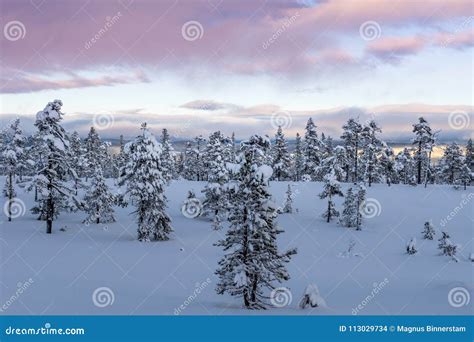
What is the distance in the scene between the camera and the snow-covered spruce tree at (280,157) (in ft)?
246

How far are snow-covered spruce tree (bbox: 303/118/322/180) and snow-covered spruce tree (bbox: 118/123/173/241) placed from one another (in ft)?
129

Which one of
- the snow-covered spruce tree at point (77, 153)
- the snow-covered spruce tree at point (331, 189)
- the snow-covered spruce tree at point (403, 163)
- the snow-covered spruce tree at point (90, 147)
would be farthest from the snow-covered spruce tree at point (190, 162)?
the snow-covered spruce tree at point (331, 189)

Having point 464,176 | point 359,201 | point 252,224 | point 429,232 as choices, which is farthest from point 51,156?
point 464,176

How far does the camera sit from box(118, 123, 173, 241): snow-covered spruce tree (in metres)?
38.6

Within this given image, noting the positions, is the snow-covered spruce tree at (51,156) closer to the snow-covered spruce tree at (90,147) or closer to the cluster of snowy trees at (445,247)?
the cluster of snowy trees at (445,247)

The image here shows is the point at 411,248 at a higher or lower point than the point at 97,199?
lower

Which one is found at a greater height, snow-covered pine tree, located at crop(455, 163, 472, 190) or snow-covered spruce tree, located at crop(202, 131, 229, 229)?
snow-covered pine tree, located at crop(455, 163, 472, 190)

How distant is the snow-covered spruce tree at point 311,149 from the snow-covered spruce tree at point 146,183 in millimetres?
39345

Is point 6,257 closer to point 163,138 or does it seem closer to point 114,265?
point 114,265

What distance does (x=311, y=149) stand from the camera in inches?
2906

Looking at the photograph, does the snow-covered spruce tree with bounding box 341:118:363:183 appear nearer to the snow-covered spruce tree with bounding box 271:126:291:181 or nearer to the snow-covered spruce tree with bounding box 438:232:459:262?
the snow-covered spruce tree with bounding box 271:126:291:181

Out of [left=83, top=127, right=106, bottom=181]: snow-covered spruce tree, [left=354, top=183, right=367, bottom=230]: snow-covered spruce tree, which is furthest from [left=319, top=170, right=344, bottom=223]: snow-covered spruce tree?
[left=83, top=127, right=106, bottom=181]: snow-covered spruce tree

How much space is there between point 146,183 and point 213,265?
11575mm

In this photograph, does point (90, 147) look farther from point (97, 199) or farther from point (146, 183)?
point (146, 183)
